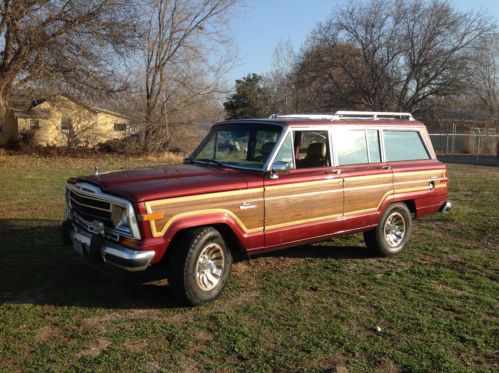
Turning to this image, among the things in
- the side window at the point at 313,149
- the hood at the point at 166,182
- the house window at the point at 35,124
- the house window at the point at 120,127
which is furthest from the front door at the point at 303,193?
the house window at the point at 35,124

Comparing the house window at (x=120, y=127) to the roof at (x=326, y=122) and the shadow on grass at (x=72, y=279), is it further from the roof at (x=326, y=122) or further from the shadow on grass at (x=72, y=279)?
the roof at (x=326, y=122)

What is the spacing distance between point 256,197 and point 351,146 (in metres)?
1.86

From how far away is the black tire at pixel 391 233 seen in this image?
6422mm

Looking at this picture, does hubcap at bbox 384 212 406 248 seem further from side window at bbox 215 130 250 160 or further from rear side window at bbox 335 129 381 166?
side window at bbox 215 130 250 160

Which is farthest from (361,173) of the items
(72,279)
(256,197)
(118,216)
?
(72,279)

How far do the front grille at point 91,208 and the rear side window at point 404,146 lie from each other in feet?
13.1

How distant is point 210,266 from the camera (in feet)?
15.7

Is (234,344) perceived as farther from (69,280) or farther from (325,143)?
(325,143)

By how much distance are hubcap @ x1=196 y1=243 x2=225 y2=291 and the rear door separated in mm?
1917

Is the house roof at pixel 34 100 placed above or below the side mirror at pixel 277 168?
above

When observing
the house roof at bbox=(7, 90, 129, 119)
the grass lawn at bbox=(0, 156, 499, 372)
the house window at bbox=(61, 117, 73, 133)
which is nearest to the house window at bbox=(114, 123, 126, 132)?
the house roof at bbox=(7, 90, 129, 119)

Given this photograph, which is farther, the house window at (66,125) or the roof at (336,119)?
the house window at (66,125)

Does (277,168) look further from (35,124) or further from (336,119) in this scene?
(35,124)

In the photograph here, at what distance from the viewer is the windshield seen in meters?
5.44
